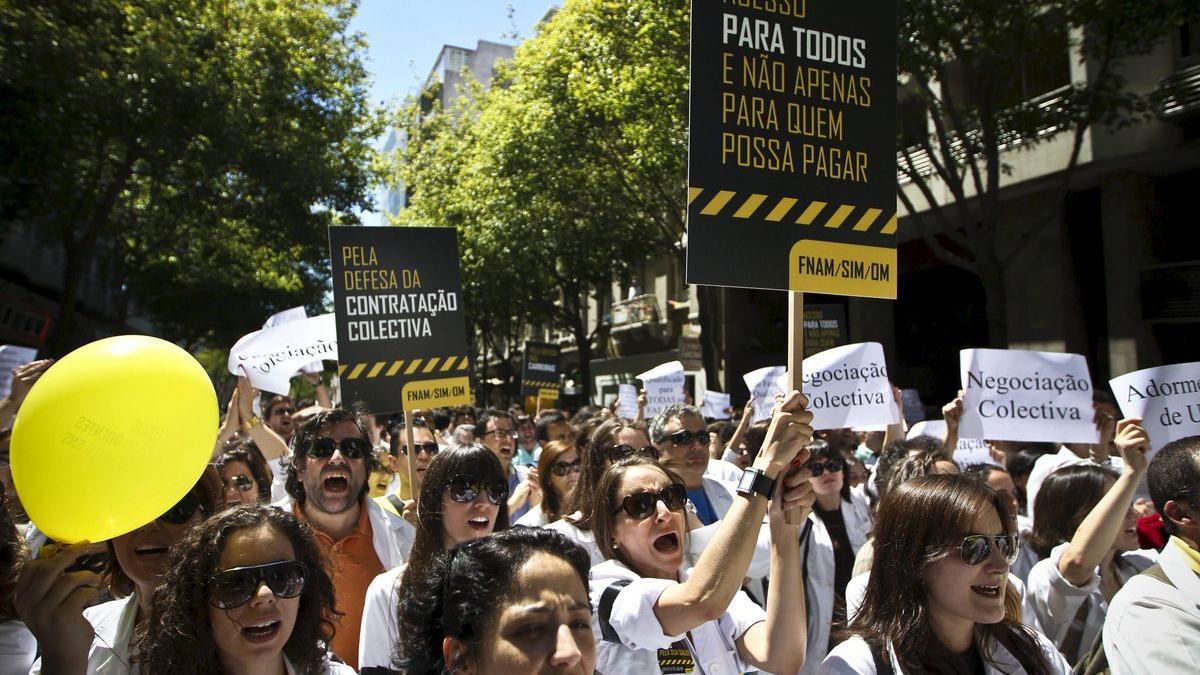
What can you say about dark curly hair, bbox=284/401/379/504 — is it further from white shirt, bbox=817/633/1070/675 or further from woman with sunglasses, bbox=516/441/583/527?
white shirt, bbox=817/633/1070/675

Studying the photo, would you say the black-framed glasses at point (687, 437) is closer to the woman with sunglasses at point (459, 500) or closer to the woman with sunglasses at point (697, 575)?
the woman with sunglasses at point (459, 500)

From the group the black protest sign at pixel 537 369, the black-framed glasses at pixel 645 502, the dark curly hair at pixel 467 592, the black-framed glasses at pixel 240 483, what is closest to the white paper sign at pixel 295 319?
the black-framed glasses at pixel 240 483

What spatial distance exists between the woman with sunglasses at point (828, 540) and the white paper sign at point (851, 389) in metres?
0.55

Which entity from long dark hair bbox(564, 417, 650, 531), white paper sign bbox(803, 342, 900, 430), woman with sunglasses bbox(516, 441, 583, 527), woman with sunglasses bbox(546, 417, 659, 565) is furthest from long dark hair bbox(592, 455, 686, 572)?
white paper sign bbox(803, 342, 900, 430)

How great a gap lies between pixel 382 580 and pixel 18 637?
119 cm

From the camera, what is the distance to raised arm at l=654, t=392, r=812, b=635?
Result: 8.15ft

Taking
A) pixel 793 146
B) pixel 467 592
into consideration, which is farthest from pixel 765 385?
pixel 467 592

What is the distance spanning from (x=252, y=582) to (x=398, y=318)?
3679mm

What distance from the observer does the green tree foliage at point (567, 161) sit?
1736cm

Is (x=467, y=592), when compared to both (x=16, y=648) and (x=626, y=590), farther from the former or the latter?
(x=16, y=648)

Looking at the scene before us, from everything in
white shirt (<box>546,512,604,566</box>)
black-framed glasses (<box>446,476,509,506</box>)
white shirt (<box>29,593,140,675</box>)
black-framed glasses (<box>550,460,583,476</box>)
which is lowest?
white shirt (<box>29,593,140,675</box>)

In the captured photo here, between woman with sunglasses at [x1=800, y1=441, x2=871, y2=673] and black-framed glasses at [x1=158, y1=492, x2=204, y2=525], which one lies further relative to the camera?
woman with sunglasses at [x1=800, y1=441, x2=871, y2=673]

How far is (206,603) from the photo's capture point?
105 inches

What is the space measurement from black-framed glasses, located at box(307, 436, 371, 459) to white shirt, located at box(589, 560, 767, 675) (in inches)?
77.1
